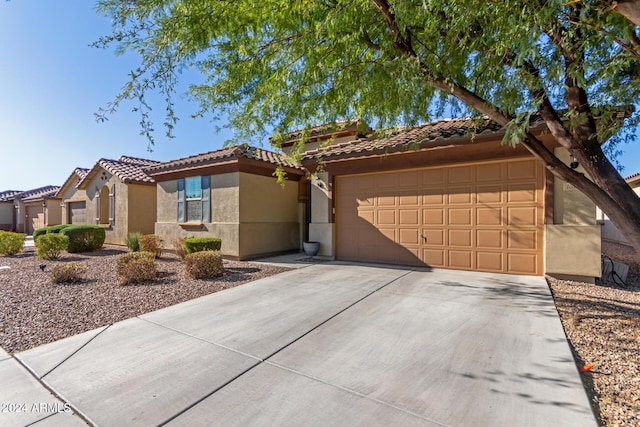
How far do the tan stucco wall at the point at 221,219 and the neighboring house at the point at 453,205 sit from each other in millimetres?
2853

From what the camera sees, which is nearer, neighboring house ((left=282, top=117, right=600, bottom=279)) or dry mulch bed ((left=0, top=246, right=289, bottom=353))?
dry mulch bed ((left=0, top=246, right=289, bottom=353))

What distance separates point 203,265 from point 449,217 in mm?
6755

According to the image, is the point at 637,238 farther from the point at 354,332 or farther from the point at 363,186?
the point at 363,186

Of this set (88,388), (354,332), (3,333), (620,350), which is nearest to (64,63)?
(3,333)

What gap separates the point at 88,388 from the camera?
109 inches

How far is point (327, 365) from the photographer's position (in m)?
3.17

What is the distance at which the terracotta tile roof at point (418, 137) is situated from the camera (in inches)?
271

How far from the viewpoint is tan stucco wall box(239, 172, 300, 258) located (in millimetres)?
10375

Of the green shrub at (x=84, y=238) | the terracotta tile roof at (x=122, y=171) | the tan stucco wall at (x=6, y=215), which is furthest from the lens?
the tan stucco wall at (x=6, y=215)

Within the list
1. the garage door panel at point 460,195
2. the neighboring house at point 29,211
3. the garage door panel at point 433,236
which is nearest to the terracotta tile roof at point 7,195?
the neighboring house at point 29,211

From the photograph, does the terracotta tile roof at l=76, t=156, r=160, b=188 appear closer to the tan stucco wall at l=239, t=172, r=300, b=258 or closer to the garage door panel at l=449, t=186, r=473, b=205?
the tan stucco wall at l=239, t=172, r=300, b=258

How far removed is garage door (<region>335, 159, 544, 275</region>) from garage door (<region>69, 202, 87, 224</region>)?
54.0 ft

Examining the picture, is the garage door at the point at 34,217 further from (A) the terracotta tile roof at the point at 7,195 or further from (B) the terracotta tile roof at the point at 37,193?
(A) the terracotta tile roof at the point at 7,195

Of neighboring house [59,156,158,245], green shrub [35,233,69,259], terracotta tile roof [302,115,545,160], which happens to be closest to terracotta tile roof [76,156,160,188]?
neighboring house [59,156,158,245]
